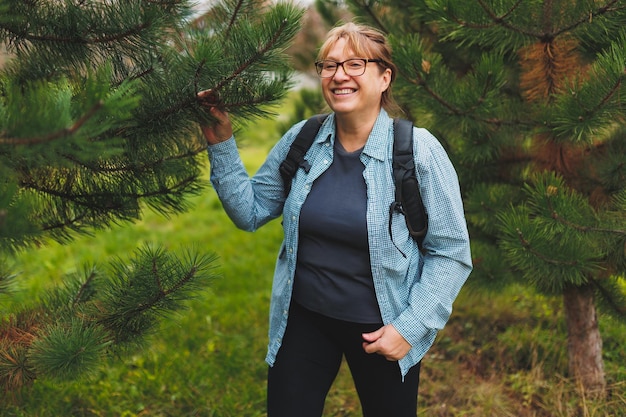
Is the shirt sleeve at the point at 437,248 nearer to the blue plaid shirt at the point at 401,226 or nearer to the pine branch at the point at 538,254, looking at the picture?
the blue plaid shirt at the point at 401,226

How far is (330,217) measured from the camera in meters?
2.00

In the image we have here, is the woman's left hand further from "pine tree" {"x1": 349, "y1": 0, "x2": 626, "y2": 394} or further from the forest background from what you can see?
the forest background

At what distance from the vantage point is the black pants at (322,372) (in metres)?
2.09

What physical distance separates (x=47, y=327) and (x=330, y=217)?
2.93 ft

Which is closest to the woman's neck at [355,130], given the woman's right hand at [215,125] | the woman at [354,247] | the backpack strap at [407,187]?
the woman at [354,247]

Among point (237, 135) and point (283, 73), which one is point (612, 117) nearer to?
point (283, 73)

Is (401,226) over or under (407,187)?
under

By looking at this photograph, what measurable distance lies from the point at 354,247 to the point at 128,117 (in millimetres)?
837

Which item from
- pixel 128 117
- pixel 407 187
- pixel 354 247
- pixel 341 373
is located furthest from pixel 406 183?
pixel 341 373

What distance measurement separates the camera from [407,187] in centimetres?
196

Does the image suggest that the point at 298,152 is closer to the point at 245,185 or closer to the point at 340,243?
the point at 245,185

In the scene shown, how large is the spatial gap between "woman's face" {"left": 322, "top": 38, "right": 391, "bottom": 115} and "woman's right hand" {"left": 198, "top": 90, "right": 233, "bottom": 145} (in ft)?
1.11

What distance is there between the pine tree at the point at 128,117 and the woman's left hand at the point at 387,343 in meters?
0.54

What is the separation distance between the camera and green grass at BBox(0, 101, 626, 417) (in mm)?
3037
